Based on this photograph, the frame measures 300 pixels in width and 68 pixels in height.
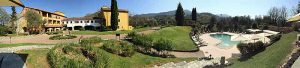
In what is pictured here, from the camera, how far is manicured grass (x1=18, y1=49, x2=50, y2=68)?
25.9 meters

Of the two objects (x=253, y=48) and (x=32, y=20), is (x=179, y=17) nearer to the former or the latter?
(x=32, y=20)

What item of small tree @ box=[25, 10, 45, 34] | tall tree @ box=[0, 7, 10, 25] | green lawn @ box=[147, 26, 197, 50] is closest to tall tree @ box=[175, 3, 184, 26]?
green lawn @ box=[147, 26, 197, 50]

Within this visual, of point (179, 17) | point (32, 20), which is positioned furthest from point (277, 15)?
point (32, 20)

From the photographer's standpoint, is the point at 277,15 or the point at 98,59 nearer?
the point at 98,59

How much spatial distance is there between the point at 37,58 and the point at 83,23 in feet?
201

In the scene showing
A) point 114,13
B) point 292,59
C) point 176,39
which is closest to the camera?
point 292,59

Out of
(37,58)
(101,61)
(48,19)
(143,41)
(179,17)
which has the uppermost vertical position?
(179,17)

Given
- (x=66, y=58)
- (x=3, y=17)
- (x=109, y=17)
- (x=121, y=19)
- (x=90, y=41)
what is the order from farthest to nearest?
(x=121, y=19) → (x=109, y=17) → (x=3, y=17) → (x=90, y=41) → (x=66, y=58)

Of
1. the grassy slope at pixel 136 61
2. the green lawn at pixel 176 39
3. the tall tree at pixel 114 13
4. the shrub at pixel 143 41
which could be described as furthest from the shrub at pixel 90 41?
the tall tree at pixel 114 13

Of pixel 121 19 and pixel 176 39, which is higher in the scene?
pixel 121 19

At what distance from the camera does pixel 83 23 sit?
88000 mm

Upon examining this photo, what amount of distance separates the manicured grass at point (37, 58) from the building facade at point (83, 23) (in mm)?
55949

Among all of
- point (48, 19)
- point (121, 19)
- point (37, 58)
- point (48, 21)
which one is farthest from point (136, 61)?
point (48, 21)

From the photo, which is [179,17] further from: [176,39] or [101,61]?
[101,61]
